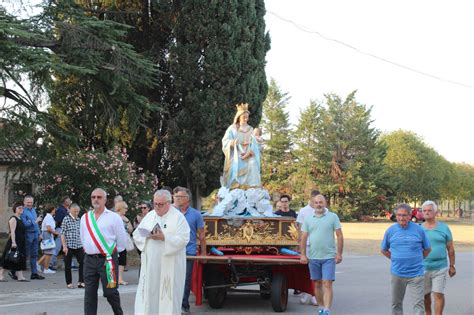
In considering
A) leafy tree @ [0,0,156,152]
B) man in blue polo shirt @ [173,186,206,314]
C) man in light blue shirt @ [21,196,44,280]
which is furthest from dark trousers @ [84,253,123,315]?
leafy tree @ [0,0,156,152]

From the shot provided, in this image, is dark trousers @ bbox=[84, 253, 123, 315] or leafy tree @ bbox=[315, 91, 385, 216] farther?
leafy tree @ bbox=[315, 91, 385, 216]

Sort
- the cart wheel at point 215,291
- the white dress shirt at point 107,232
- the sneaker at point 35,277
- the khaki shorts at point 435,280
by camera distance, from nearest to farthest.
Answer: the white dress shirt at point 107,232, the khaki shorts at point 435,280, the cart wheel at point 215,291, the sneaker at point 35,277

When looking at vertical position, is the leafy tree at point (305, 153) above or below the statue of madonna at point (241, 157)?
above

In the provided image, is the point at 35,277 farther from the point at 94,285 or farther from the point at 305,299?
the point at 94,285

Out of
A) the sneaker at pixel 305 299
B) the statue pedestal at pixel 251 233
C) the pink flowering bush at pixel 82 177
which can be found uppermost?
the pink flowering bush at pixel 82 177

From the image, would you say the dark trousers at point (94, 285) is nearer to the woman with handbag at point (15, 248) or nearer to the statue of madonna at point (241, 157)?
the statue of madonna at point (241, 157)

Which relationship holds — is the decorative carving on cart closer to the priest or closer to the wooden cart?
the wooden cart

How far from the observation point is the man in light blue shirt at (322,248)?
10.5 m

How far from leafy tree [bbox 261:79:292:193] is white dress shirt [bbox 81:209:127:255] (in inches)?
2605

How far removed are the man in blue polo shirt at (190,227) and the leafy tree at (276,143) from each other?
64.0 m

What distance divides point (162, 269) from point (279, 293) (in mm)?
3977

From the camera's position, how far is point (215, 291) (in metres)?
12.2

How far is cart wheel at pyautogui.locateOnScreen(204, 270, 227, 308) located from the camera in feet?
40.0

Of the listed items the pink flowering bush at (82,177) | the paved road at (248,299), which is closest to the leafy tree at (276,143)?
the pink flowering bush at (82,177)
